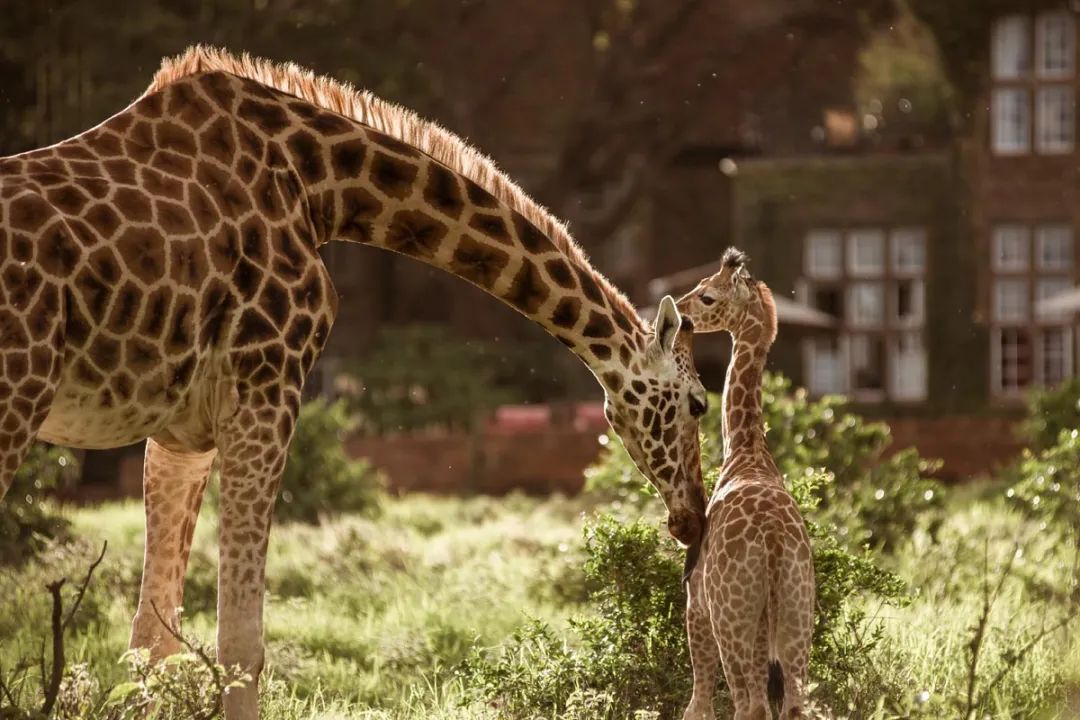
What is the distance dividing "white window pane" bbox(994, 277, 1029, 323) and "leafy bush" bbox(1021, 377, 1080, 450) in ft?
35.4

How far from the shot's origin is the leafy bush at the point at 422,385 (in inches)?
955

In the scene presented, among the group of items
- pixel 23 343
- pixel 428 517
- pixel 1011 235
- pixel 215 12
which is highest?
pixel 215 12

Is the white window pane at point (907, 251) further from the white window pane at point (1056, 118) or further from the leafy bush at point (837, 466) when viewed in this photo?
the leafy bush at point (837, 466)

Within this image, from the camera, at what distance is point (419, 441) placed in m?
20.8

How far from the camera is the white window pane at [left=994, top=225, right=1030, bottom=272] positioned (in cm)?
2514

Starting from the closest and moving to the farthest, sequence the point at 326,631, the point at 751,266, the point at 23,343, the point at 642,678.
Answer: the point at 23,343, the point at 642,678, the point at 326,631, the point at 751,266

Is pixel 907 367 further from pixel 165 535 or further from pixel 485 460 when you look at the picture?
pixel 165 535

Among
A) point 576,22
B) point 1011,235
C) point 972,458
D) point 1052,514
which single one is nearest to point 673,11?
point 576,22

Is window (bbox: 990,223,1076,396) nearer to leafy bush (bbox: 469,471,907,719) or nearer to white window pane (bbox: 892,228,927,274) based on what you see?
white window pane (bbox: 892,228,927,274)

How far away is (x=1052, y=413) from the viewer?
1448 cm

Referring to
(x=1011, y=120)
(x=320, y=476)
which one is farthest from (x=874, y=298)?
(x=320, y=476)

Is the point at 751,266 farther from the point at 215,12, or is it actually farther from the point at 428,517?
the point at 428,517

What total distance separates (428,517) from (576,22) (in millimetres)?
15501

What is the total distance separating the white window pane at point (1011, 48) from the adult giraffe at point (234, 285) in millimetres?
19716
